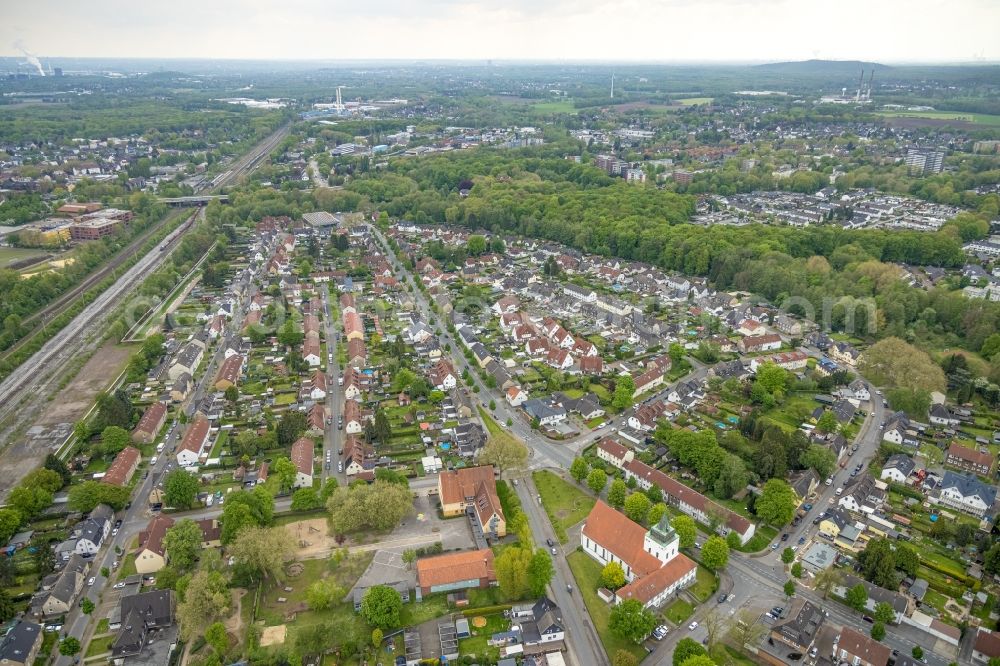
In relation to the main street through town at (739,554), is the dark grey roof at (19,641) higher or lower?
higher

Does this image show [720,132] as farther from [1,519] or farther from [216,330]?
[1,519]

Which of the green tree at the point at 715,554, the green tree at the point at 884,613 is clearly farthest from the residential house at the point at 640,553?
the green tree at the point at 884,613

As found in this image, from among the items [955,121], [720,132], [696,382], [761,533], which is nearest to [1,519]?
[761,533]

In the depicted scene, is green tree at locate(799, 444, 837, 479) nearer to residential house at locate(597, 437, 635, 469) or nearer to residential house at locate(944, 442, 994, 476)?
residential house at locate(944, 442, 994, 476)

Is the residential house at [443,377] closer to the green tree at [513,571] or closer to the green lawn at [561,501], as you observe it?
the green lawn at [561,501]

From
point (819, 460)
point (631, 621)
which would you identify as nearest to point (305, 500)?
point (631, 621)

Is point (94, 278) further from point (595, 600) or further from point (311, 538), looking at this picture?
point (595, 600)
